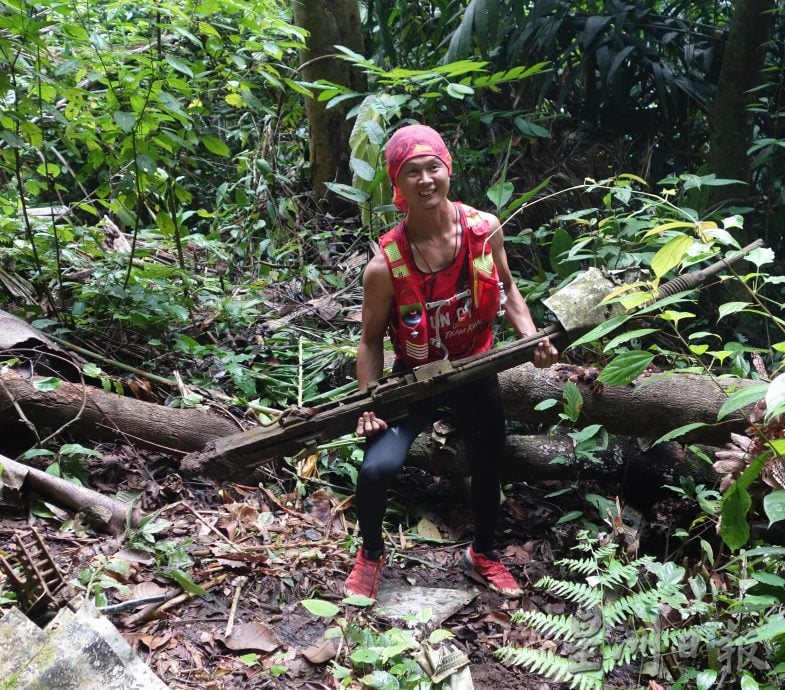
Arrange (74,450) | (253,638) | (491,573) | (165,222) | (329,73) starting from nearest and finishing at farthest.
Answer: (253,638), (491,573), (74,450), (165,222), (329,73)

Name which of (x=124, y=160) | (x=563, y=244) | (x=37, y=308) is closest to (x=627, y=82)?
(x=563, y=244)

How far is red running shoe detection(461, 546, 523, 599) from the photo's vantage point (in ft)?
10.00

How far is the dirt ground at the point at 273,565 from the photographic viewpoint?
2.47 metres

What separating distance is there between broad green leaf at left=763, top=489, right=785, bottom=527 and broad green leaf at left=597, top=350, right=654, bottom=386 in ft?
1.46

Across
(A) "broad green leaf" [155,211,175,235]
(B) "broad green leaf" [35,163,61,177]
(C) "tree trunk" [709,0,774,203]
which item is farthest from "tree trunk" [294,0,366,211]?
(C) "tree trunk" [709,0,774,203]

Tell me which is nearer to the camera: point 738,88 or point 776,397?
point 776,397

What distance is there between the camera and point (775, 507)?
175 cm

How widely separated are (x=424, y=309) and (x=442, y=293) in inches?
3.6

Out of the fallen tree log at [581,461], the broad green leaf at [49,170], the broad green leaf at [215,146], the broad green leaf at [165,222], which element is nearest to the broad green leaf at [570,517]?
the fallen tree log at [581,461]

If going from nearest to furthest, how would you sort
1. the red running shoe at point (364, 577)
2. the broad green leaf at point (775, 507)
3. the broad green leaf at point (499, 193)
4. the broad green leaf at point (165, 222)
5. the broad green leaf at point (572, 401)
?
1. the broad green leaf at point (775, 507)
2. the red running shoe at point (364, 577)
3. the broad green leaf at point (572, 401)
4. the broad green leaf at point (499, 193)
5. the broad green leaf at point (165, 222)

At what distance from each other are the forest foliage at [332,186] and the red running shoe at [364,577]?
0.94 m

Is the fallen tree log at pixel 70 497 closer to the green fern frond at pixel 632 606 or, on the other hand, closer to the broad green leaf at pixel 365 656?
the broad green leaf at pixel 365 656

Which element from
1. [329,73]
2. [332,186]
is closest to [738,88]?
[332,186]

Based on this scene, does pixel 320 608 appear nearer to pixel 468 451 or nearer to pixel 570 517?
pixel 468 451
